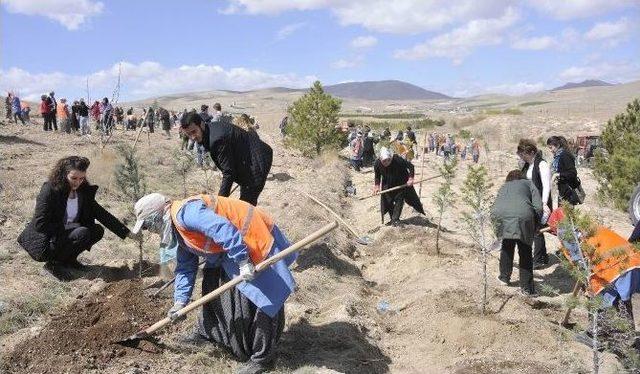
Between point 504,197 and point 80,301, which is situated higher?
point 504,197

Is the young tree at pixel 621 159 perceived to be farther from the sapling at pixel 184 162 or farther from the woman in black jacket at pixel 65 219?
the woman in black jacket at pixel 65 219

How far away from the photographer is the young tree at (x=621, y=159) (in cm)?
1170

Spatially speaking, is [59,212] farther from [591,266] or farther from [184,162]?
[591,266]

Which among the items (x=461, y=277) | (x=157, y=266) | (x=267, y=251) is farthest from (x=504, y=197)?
(x=157, y=266)

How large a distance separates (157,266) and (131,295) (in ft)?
4.10

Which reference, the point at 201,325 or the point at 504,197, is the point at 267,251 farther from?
the point at 504,197

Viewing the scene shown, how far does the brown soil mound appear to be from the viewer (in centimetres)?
390

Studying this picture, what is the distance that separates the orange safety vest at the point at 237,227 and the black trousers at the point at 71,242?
2282 mm

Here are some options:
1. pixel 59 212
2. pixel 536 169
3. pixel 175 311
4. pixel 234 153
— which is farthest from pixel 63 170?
pixel 536 169

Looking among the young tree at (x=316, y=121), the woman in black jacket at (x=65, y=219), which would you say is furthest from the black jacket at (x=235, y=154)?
the young tree at (x=316, y=121)

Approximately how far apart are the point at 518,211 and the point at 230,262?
3.45 meters

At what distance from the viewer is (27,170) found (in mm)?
11266

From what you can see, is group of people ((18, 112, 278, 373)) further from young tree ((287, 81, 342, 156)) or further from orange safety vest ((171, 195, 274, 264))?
young tree ((287, 81, 342, 156))

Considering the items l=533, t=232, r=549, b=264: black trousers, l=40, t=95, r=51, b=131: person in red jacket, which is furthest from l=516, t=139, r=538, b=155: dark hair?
l=40, t=95, r=51, b=131: person in red jacket
